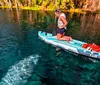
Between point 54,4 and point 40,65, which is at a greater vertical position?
point 54,4

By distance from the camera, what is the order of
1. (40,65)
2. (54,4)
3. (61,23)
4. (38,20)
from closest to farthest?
(40,65) < (61,23) < (38,20) < (54,4)

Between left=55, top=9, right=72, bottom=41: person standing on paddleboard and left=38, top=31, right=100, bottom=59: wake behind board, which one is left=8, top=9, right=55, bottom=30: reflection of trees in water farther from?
left=55, top=9, right=72, bottom=41: person standing on paddleboard

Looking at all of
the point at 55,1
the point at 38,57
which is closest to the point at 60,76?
the point at 38,57

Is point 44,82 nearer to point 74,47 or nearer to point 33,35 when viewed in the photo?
point 74,47

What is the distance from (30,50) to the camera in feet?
64.5

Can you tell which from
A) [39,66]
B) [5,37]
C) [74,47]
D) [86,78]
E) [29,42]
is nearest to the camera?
[86,78]

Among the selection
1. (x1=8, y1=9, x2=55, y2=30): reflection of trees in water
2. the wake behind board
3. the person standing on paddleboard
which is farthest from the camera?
(x1=8, y1=9, x2=55, y2=30): reflection of trees in water

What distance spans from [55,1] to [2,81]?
148 feet

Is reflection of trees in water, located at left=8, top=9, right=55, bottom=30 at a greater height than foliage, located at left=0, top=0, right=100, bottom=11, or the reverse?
foliage, located at left=0, top=0, right=100, bottom=11

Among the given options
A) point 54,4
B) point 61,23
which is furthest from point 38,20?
point 54,4

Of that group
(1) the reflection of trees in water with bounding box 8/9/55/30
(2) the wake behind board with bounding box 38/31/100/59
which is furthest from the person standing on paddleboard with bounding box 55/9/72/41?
(1) the reflection of trees in water with bounding box 8/9/55/30

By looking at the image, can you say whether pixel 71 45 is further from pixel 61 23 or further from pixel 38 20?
pixel 38 20

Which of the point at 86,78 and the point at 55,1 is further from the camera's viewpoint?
the point at 55,1

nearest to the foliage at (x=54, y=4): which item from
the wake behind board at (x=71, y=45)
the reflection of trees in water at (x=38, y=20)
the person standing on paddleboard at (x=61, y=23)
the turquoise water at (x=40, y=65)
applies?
the reflection of trees in water at (x=38, y=20)
